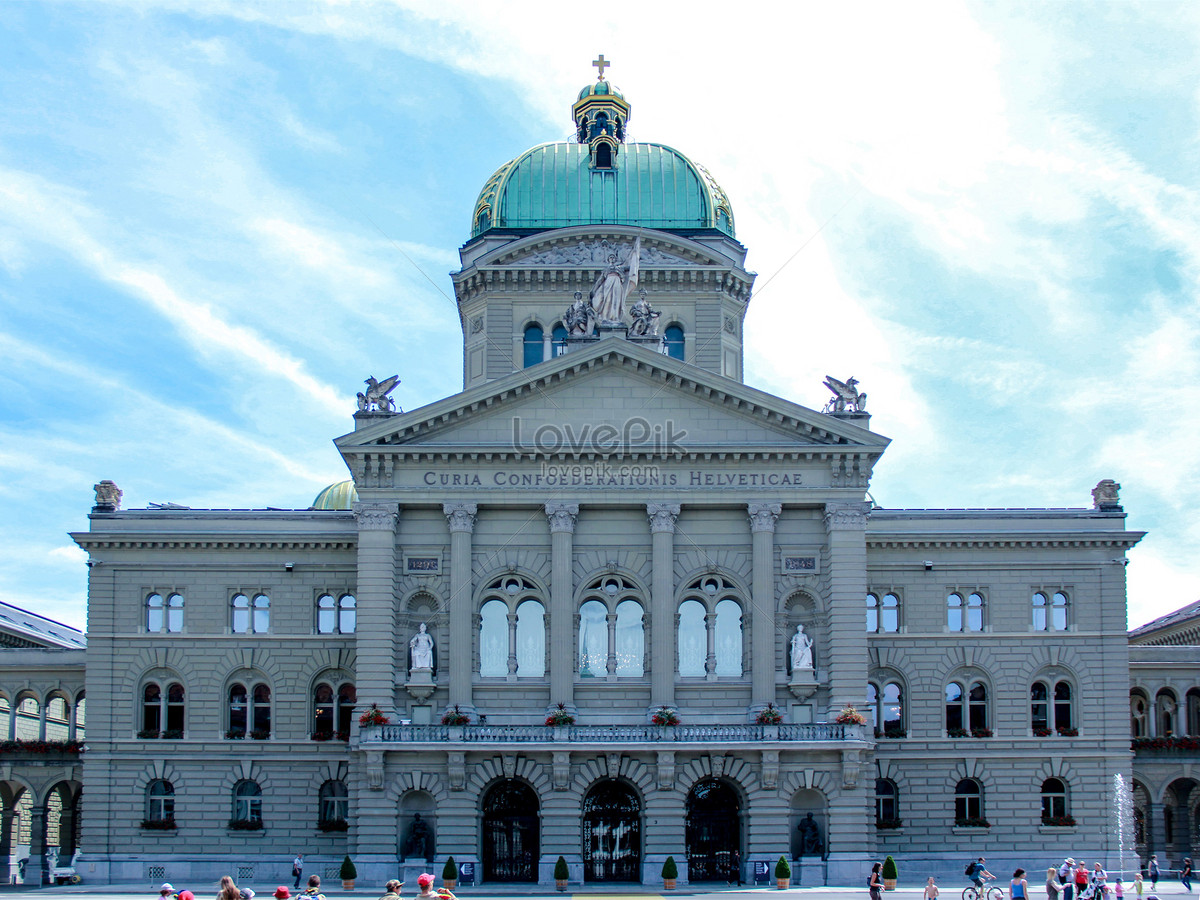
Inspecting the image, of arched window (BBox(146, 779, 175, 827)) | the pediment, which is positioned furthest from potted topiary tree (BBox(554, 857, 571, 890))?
arched window (BBox(146, 779, 175, 827))

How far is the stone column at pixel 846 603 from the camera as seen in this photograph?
182ft

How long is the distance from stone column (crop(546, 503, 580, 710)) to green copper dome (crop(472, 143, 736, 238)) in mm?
20122

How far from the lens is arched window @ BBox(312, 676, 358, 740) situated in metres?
62.1

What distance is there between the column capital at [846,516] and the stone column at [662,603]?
19.2ft

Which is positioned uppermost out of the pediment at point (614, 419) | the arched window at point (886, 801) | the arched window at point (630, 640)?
the pediment at point (614, 419)

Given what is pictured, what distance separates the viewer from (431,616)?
56.9 meters

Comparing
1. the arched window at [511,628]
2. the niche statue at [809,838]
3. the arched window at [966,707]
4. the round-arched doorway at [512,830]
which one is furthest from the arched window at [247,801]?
the arched window at [966,707]

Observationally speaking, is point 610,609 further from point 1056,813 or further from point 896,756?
point 1056,813

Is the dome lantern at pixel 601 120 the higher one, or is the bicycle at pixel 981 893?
the dome lantern at pixel 601 120

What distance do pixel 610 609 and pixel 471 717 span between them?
6678 millimetres

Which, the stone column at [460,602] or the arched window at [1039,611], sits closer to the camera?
the stone column at [460,602]

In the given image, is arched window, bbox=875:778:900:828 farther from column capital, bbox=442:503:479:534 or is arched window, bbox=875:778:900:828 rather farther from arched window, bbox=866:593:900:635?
column capital, bbox=442:503:479:534

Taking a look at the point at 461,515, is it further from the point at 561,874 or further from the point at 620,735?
the point at 561,874

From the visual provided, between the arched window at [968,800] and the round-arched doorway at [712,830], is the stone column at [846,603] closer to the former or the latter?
the round-arched doorway at [712,830]
